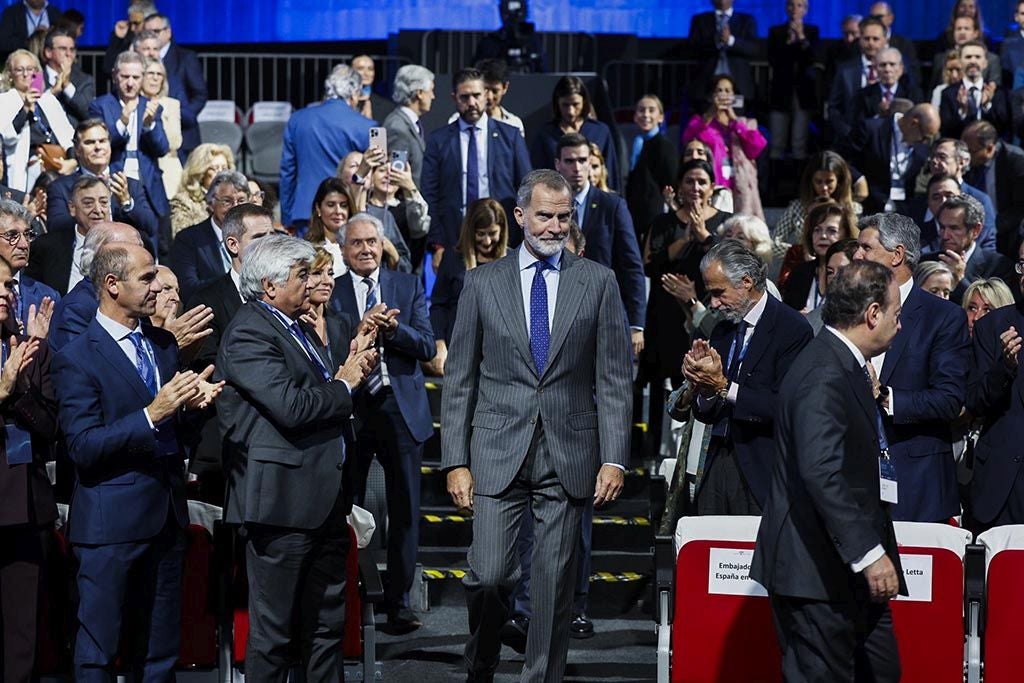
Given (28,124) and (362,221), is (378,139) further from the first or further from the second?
(28,124)

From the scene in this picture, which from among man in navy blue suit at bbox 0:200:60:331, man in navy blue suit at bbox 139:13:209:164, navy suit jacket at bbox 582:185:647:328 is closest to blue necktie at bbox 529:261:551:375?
man in navy blue suit at bbox 0:200:60:331

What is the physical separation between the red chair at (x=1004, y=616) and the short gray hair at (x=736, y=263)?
142 centimetres

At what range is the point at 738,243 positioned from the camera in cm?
623

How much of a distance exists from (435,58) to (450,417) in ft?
34.1

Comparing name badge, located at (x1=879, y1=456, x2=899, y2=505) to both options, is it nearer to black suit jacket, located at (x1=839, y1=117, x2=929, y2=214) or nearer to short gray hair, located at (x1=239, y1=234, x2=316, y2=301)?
short gray hair, located at (x1=239, y1=234, x2=316, y2=301)

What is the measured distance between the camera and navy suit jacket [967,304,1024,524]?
6.30m

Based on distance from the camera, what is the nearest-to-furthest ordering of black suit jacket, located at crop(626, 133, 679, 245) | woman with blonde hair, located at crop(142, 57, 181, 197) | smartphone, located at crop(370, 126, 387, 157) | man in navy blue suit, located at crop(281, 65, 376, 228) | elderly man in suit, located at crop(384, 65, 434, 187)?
smartphone, located at crop(370, 126, 387, 157)
woman with blonde hair, located at crop(142, 57, 181, 197)
man in navy blue suit, located at crop(281, 65, 376, 228)
elderly man in suit, located at crop(384, 65, 434, 187)
black suit jacket, located at crop(626, 133, 679, 245)

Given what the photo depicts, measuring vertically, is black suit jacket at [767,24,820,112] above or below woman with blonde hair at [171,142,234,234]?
above

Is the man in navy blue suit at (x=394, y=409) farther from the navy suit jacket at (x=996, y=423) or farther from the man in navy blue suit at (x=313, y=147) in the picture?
the man in navy blue suit at (x=313, y=147)

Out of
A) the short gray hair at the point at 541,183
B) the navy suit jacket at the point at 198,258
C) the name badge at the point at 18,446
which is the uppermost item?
the short gray hair at the point at 541,183

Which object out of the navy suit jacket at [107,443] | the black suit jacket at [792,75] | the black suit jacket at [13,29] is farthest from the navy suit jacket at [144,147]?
the black suit jacket at [792,75]

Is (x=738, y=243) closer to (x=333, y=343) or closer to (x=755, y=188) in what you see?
(x=333, y=343)

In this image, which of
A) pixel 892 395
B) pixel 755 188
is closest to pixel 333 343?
pixel 892 395

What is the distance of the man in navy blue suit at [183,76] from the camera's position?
40.5 feet
